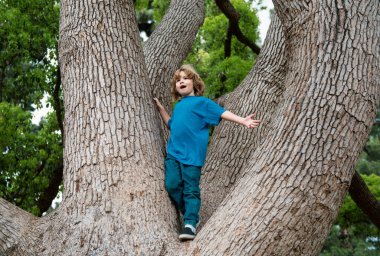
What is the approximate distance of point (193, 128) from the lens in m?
4.00

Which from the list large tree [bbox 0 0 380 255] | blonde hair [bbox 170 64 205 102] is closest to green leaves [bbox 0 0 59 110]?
large tree [bbox 0 0 380 255]

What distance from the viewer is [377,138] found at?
2445cm

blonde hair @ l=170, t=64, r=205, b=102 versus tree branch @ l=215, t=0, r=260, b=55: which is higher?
tree branch @ l=215, t=0, r=260, b=55

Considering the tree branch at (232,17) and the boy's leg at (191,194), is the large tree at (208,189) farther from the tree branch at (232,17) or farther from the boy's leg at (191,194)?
the tree branch at (232,17)

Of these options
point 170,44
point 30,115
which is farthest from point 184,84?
point 30,115

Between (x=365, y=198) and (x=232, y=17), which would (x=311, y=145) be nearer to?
(x=365, y=198)

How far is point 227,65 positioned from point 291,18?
4.82 metres

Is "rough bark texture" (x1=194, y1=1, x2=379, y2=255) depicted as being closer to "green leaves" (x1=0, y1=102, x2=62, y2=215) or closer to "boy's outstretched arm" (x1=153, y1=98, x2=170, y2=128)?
"boy's outstretched arm" (x1=153, y1=98, x2=170, y2=128)

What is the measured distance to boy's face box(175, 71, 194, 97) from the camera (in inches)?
166

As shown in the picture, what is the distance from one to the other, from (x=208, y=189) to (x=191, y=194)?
2.16ft

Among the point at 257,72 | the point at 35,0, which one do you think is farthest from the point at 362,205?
the point at 35,0

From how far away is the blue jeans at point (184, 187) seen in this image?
147 inches

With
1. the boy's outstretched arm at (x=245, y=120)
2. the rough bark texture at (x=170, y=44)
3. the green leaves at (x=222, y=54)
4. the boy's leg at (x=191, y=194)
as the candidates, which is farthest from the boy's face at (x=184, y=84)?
the green leaves at (x=222, y=54)

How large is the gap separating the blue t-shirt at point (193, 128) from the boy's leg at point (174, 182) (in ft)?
0.20
